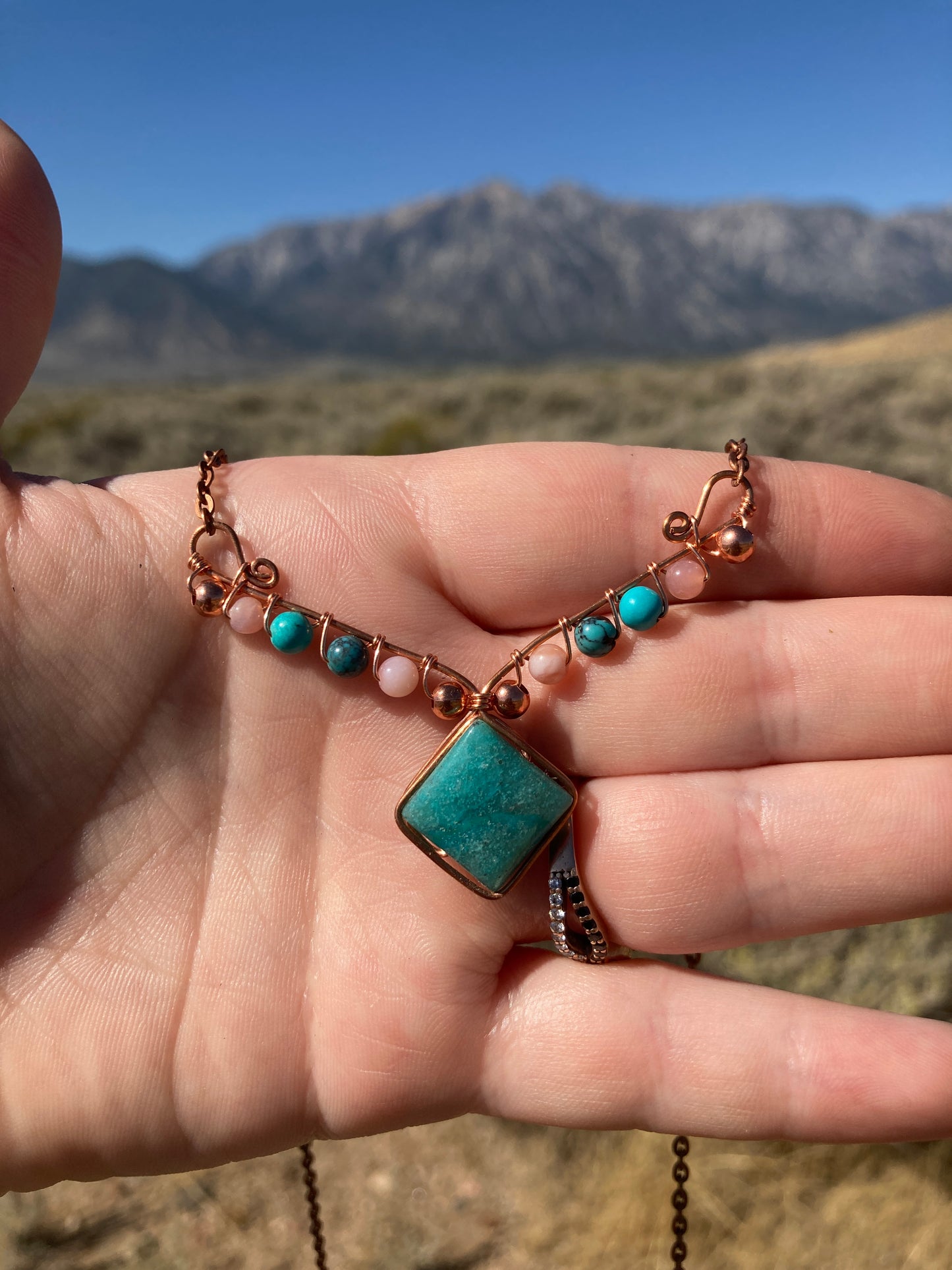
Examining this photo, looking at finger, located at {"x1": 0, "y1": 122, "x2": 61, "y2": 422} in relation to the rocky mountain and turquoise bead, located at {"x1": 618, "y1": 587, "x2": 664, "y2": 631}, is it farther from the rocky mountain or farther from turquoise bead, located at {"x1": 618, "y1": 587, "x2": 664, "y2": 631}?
the rocky mountain

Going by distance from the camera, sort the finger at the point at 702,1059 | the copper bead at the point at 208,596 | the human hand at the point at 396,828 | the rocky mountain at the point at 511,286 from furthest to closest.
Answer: the rocky mountain at the point at 511,286
the copper bead at the point at 208,596
the human hand at the point at 396,828
the finger at the point at 702,1059

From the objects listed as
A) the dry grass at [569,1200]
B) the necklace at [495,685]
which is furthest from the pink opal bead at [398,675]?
the dry grass at [569,1200]

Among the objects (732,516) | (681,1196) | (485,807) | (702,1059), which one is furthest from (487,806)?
(681,1196)

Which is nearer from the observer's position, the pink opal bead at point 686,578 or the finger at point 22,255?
the finger at point 22,255

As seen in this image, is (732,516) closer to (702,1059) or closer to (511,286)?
(702,1059)

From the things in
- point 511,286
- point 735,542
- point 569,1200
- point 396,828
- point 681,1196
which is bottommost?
point 569,1200

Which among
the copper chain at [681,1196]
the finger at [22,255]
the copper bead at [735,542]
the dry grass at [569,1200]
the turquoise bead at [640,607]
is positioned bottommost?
the dry grass at [569,1200]

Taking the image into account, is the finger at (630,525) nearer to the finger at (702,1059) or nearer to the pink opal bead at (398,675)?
the pink opal bead at (398,675)

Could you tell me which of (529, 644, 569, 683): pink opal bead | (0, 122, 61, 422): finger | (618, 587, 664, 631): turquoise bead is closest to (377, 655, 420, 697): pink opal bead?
(529, 644, 569, 683): pink opal bead

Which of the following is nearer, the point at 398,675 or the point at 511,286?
the point at 398,675
